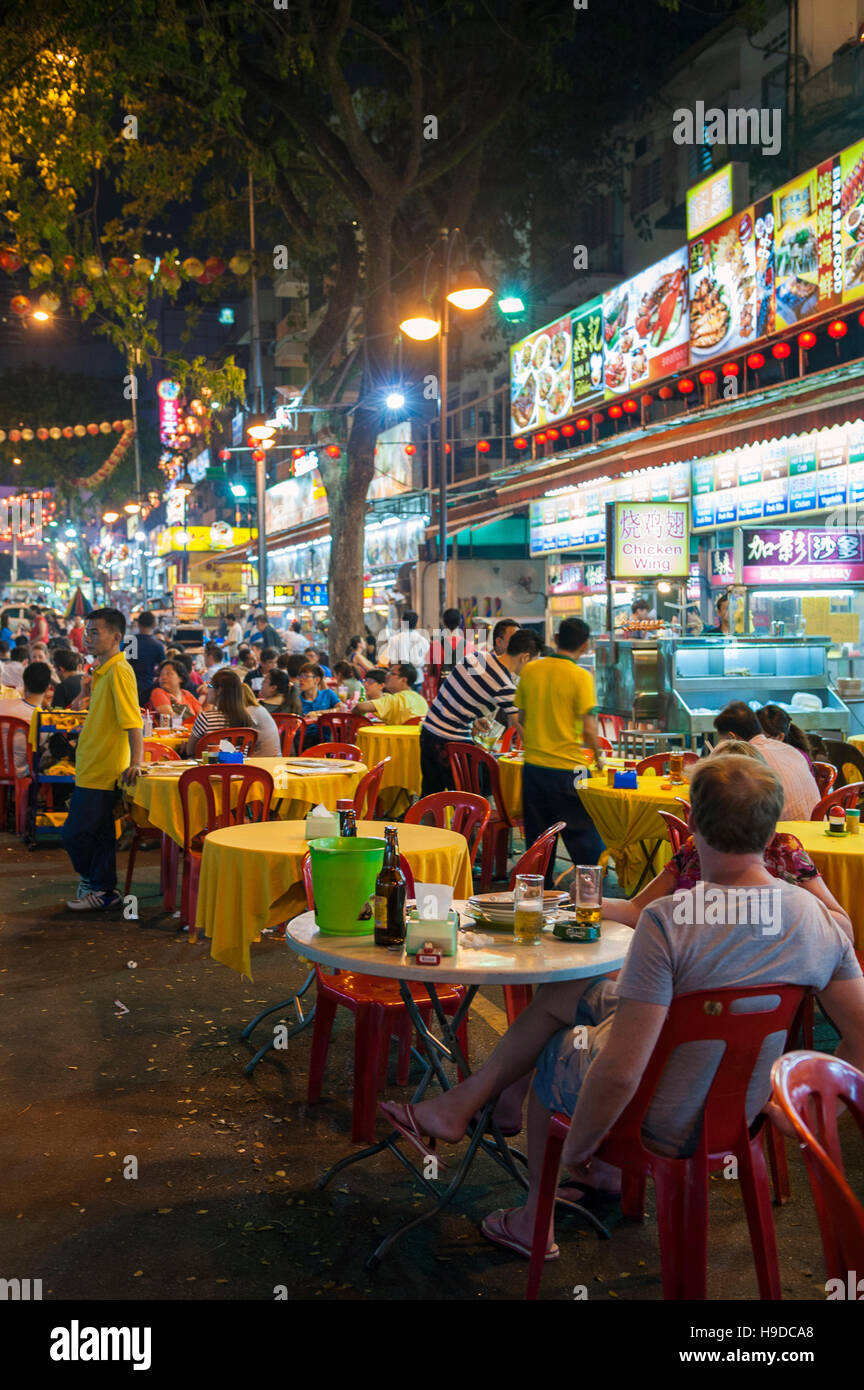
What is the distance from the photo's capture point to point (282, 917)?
581 cm

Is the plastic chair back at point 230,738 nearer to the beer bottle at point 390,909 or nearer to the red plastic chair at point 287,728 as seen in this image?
the red plastic chair at point 287,728

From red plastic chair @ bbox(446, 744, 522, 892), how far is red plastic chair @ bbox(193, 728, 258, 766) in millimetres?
1569

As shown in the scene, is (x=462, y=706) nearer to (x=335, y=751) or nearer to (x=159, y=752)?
(x=335, y=751)

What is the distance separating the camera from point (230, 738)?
9.32 meters

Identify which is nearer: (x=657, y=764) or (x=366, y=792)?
(x=366, y=792)

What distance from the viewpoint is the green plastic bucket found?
4.09 meters

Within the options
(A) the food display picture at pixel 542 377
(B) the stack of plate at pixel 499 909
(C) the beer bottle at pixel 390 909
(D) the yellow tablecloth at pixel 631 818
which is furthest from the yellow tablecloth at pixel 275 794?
(A) the food display picture at pixel 542 377

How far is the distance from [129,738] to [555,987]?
5.17 meters

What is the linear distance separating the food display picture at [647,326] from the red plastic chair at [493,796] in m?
9.43

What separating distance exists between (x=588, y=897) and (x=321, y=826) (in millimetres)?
1800

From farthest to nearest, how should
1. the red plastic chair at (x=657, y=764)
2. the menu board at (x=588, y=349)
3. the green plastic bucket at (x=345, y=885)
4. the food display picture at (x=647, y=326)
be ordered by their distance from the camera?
the menu board at (x=588, y=349)
the food display picture at (x=647, y=326)
the red plastic chair at (x=657, y=764)
the green plastic bucket at (x=345, y=885)

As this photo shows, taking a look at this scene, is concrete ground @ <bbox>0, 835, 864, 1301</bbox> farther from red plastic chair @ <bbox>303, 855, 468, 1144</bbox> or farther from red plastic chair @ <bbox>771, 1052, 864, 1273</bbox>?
red plastic chair @ <bbox>771, 1052, 864, 1273</bbox>

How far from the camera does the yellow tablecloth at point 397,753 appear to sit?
11.7 metres

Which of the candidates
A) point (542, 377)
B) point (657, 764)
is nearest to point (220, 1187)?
point (657, 764)
